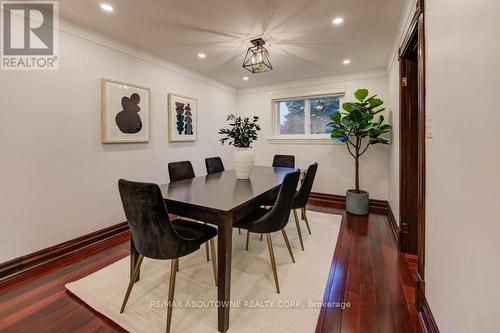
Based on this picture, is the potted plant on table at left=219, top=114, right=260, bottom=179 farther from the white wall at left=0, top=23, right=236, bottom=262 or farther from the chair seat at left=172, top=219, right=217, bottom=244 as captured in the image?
the white wall at left=0, top=23, right=236, bottom=262

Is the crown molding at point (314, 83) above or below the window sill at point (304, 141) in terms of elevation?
above

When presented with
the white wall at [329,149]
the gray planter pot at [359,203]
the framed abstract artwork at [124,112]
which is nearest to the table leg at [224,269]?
the framed abstract artwork at [124,112]

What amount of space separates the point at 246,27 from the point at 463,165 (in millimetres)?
2365

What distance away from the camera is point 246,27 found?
253 centimetres

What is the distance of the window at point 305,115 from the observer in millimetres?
4598

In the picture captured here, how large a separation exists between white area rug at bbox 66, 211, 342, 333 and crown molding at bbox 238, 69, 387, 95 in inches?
126

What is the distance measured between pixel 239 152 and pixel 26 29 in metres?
2.32

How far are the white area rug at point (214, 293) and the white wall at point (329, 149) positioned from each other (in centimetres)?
218

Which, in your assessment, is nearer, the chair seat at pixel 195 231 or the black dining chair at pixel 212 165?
the chair seat at pixel 195 231

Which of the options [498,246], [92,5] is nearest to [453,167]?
[498,246]

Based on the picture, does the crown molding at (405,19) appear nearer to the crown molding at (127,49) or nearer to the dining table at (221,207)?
the dining table at (221,207)

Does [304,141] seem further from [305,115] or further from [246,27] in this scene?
[246,27]

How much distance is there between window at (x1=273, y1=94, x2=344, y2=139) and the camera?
4.60m

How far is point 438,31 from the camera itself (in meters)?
1.36
